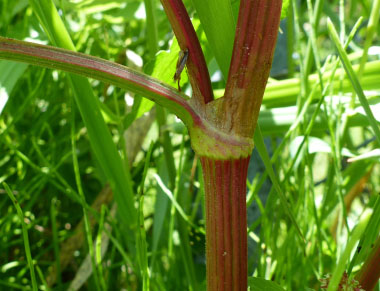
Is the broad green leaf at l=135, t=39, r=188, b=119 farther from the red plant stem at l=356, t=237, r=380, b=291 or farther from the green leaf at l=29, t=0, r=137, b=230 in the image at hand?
the red plant stem at l=356, t=237, r=380, b=291

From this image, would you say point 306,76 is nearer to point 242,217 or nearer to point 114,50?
point 242,217

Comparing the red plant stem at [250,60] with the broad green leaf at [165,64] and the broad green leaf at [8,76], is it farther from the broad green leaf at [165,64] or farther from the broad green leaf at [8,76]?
the broad green leaf at [8,76]

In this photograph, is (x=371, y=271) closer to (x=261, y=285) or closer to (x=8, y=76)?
(x=261, y=285)

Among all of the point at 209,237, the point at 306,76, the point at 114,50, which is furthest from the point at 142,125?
the point at 209,237

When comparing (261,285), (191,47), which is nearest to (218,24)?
(191,47)

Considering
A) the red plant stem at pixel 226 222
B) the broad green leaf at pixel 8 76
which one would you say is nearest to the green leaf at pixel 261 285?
the red plant stem at pixel 226 222

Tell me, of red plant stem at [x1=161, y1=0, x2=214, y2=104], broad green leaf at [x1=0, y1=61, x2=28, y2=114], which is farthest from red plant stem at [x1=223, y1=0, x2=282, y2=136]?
broad green leaf at [x1=0, y1=61, x2=28, y2=114]
